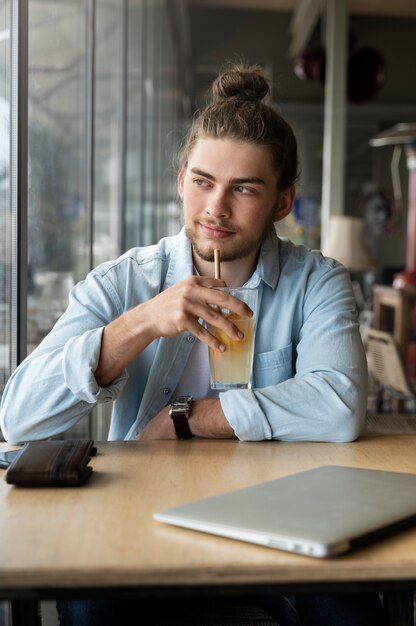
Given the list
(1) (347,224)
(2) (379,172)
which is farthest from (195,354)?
(2) (379,172)

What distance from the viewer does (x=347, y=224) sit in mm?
6555

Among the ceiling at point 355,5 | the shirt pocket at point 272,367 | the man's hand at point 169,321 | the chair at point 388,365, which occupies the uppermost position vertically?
the ceiling at point 355,5

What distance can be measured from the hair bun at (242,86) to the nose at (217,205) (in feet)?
0.88

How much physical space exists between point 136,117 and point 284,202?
2.86 m

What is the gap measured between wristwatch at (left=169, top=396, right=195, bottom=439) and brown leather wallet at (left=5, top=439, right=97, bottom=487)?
325 mm

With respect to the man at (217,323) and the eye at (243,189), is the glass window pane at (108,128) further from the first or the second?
the eye at (243,189)

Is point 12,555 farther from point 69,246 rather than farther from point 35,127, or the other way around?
point 69,246

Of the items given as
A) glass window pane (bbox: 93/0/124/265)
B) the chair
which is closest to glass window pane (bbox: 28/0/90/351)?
glass window pane (bbox: 93/0/124/265)

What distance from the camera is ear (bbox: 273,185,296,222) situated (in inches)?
78.0

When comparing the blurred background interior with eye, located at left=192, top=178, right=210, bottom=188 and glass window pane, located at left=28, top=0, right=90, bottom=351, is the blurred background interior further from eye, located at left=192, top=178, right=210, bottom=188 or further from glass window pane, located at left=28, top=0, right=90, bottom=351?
eye, located at left=192, top=178, right=210, bottom=188

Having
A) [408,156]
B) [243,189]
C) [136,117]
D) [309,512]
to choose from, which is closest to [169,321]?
[243,189]

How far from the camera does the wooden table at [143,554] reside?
2.85 ft

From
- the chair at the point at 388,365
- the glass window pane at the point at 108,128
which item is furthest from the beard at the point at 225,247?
the chair at the point at 388,365

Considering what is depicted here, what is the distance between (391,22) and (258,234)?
9.70 meters
